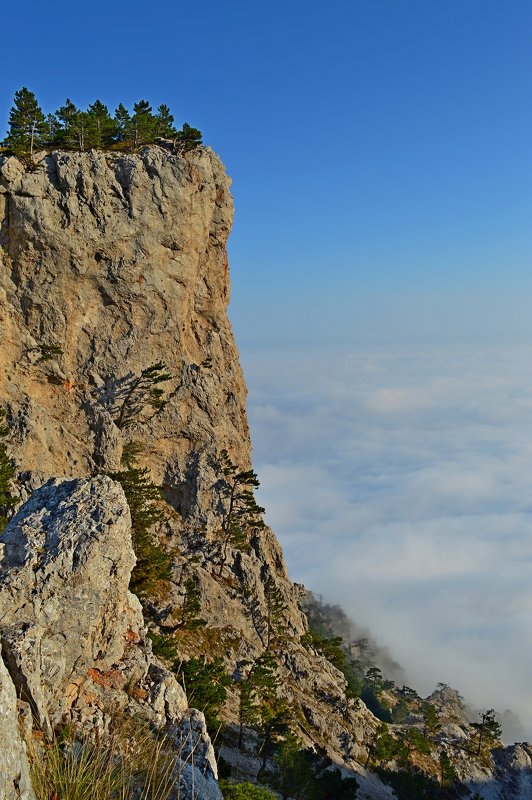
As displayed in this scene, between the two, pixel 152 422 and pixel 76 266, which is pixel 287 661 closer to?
pixel 152 422

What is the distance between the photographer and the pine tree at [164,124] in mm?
84938

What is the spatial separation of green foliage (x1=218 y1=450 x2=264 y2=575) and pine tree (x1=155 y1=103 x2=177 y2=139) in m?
50.0

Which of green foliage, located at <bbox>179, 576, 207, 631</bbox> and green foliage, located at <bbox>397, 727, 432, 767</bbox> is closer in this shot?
green foliage, located at <bbox>179, 576, 207, 631</bbox>

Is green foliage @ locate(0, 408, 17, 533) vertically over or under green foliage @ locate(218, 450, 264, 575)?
under

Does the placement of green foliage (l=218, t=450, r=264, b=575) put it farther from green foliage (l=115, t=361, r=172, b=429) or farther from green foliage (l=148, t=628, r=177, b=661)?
green foliage (l=148, t=628, r=177, b=661)

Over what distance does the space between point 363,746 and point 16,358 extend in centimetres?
6508

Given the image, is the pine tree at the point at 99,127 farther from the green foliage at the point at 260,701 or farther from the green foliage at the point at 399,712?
the green foliage at the point at 399,712

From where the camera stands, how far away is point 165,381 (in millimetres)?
77125

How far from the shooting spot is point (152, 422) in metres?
74.8

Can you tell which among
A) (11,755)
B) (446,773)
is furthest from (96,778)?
(446,773)

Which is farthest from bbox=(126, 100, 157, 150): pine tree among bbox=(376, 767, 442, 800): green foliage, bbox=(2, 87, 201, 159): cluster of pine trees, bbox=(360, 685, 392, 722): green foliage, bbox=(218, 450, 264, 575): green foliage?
bbox=(360, 685, 392, 722): green foliage

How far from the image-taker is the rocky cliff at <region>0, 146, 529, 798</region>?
62656mm

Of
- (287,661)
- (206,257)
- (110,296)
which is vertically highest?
(206,257)

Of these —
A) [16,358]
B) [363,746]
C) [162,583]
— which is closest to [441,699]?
[363,746]
